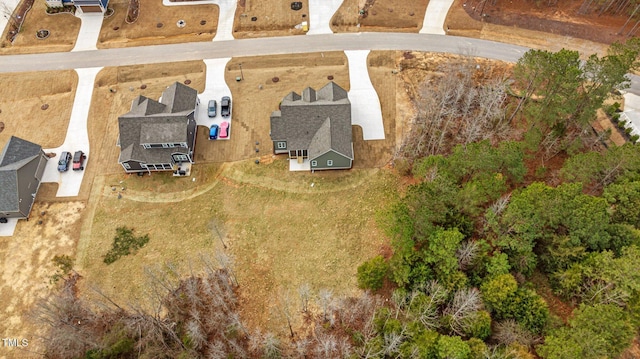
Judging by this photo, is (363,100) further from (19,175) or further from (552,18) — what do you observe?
(19,175)

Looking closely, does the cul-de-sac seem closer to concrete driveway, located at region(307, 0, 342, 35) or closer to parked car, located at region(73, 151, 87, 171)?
parked car, located at region(73, 151, 87, 171)

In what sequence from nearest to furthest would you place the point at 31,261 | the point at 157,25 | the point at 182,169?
the point at 31,261 → the point at 182,169 → the point at 157,25

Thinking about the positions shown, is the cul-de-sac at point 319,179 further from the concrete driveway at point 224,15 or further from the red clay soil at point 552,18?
the concrete driveway at point 224,15

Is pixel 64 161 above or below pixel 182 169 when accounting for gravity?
below

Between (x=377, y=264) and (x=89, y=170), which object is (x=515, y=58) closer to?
(x=377, y=264)

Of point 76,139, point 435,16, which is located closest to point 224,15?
point 76,139

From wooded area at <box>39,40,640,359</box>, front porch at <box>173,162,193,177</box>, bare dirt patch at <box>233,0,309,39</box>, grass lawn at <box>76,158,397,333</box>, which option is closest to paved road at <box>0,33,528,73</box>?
bare dirt patch at <box>233,0,309,39</box>

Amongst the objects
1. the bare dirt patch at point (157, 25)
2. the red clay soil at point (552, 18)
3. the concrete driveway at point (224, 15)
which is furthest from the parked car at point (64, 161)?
the red clay soil at point (552, 18)

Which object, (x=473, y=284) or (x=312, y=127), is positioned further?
(x=312, y=127)
